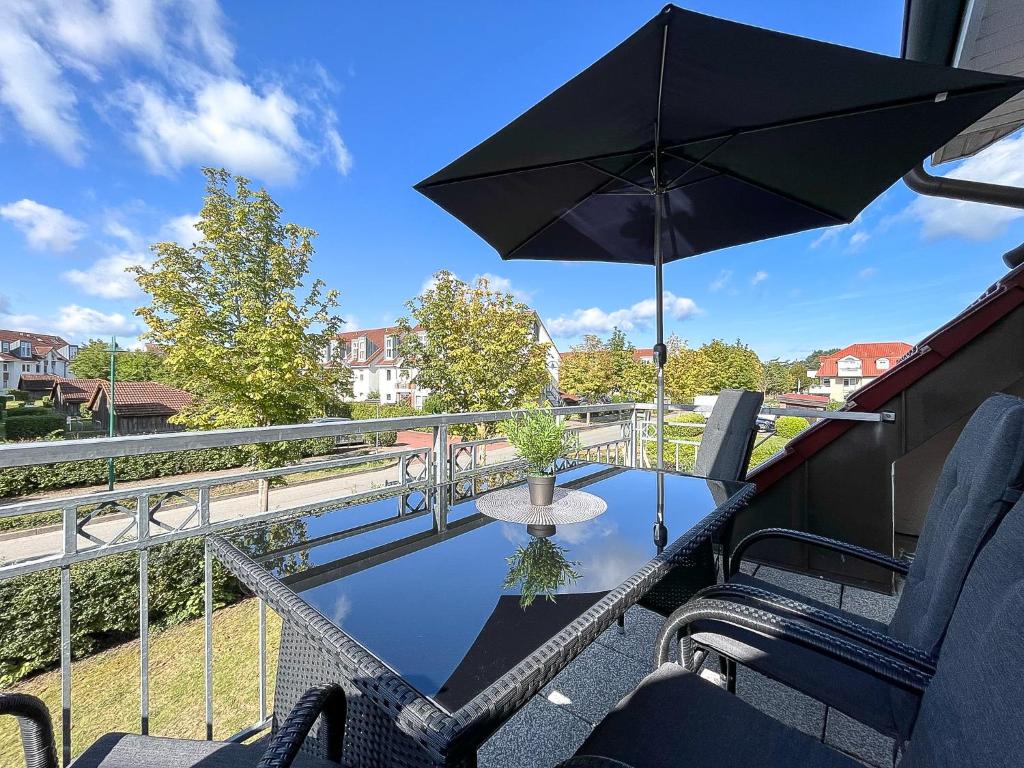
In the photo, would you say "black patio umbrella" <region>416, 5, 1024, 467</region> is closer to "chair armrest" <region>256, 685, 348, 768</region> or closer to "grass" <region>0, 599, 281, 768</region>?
"chair armrest" <region>256, 685, 348, 768</region>

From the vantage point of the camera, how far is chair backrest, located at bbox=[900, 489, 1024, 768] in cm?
53

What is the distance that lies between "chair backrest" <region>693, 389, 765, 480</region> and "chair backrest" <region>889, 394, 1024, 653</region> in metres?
1.21

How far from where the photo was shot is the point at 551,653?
74 centimetres

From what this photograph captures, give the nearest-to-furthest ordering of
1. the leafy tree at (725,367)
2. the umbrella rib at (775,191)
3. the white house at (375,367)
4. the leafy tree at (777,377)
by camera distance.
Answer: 1. the umbrella rib at (775,191)
2. the leafy tree at (725,367)
3. the leafy tree at (777,377)
4. the white house at (375,367)

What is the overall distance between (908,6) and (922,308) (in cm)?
3159

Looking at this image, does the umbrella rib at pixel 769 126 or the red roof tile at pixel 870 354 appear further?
the red roof tile at pixel 870 354

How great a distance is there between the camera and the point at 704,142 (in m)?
2.08

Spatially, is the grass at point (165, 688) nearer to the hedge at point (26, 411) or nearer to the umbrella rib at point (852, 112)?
the umbrella rib at point (852, 112)

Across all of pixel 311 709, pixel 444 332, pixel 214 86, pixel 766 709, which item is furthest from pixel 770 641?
pixel 214 86

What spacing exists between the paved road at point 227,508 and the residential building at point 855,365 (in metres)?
27.5

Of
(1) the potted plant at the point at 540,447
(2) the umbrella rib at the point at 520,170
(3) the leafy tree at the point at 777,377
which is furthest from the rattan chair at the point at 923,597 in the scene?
(3) the leafy tree at the point at 777,377

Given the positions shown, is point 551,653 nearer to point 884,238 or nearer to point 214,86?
Result: point 214,86

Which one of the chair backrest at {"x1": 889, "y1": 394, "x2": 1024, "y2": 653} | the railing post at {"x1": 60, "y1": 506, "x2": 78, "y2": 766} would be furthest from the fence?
the chair backrest at {"x1": 889, "y1": 394, "x2": 1024, "y2": 653}

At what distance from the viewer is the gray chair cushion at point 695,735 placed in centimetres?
84
